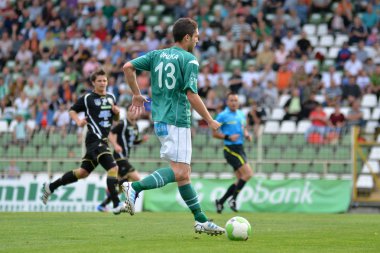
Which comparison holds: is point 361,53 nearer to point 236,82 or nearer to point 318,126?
point 236,82

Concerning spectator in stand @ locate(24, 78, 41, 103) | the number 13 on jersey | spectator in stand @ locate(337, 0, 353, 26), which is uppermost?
spectator in stand @ locate(337, 0, 353, 26)

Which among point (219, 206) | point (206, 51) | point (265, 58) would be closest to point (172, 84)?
point (219, 206)

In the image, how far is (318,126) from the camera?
79.4 ft

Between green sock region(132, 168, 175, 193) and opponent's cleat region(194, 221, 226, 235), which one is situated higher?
green sock region(132, 168, 175, 193)

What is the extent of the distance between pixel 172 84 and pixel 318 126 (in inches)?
524

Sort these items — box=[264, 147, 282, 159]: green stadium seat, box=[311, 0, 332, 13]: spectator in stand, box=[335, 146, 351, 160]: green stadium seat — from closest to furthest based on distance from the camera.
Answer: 1. box=[335, 146, 351, 160]: green stadium seat
2. box=[264, 147, 282, 159]: green stadium seat
3. box=[311, 0, 332, 13]: spectator in stand

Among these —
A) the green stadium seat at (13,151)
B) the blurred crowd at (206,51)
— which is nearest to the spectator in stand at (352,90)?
the blurred crowd at (206,51)

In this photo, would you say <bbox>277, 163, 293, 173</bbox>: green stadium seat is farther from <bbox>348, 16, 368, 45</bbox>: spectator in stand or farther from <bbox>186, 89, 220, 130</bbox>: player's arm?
<bbox>186, 89, 220, 130</bbox>: player's arm

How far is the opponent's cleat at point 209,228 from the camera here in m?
11.2

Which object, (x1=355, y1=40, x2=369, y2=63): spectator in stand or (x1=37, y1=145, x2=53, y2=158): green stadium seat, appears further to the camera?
(x1=355, y1=40, x2=369, y2=63): spectator in stand

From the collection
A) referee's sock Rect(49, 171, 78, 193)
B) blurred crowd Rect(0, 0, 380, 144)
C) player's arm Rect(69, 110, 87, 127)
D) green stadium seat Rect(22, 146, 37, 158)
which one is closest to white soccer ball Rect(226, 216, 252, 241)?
player's arm Rect(69, 110, 87, 127)

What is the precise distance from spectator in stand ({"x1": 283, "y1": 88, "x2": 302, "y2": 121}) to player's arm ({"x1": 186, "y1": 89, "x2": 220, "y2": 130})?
14625 mm

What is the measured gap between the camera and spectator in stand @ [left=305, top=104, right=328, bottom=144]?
78.3 ft

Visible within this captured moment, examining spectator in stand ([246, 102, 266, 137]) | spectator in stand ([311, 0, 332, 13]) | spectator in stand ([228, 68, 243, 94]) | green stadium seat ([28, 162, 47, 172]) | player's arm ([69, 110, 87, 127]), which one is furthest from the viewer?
spectator in stand ([311, 0, 332, 13])
